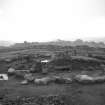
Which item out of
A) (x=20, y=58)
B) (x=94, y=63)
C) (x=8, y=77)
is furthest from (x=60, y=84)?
(x=20, y=58)

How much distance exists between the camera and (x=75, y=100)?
710cm

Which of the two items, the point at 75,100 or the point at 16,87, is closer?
the point at 75,100

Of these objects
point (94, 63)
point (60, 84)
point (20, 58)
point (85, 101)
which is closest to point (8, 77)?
point (60, 84)

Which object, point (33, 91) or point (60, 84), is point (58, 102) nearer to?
point (33, 91)

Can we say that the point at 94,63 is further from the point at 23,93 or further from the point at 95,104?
the point at 23,93

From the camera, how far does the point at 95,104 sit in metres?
6.75

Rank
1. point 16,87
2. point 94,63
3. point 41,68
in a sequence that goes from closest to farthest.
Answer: point 16,87 < point 41,68 < point 94,63

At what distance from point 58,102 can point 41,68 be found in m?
6.44

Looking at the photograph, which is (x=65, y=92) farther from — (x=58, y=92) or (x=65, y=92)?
(x=58, y=92)

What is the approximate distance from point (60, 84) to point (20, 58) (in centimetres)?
945

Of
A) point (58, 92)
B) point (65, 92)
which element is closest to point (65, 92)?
point (65, 92)

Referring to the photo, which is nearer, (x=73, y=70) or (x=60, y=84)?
(x=60, y=84)

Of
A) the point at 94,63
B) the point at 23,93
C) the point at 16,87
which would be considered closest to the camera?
the point at 23,93

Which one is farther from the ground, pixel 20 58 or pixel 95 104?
pixel 20 58
